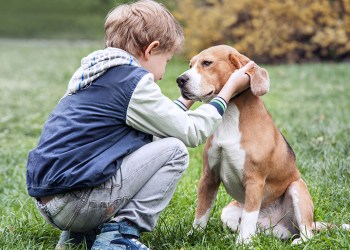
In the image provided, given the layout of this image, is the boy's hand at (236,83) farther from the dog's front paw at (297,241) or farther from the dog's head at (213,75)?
the dog's front paw at (297,241)

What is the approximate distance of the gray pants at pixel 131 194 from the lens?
10.2 feet

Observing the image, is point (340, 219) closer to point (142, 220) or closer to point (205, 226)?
point (205, 226)

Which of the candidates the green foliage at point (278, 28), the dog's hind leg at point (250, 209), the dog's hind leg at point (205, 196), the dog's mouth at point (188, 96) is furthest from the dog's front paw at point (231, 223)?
the green foliage at point (278, 28)

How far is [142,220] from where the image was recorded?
3193 mm

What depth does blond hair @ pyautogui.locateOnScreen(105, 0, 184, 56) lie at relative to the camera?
3.28 metres

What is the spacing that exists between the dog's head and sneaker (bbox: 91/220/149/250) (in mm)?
822

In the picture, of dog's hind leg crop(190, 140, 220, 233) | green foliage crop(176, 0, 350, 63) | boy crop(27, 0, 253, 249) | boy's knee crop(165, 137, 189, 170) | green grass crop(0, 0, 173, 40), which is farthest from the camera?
green grass crop(0, 0, 173, 40)

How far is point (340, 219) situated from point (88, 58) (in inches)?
71.1

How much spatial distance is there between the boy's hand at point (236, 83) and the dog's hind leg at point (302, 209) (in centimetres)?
69

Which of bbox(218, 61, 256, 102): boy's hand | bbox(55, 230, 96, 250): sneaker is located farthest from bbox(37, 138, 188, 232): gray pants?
bbox(218, 61, 256, 102): boy's hand

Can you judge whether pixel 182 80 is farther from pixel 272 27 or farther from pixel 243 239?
pixel 272 27

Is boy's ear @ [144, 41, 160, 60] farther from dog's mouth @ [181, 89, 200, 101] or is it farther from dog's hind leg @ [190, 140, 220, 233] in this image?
dog's hind leg @ [190, 140, 220, 233]

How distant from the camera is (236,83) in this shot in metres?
3.29

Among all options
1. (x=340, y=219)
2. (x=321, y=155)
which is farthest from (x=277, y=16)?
(x=340, y=219)
